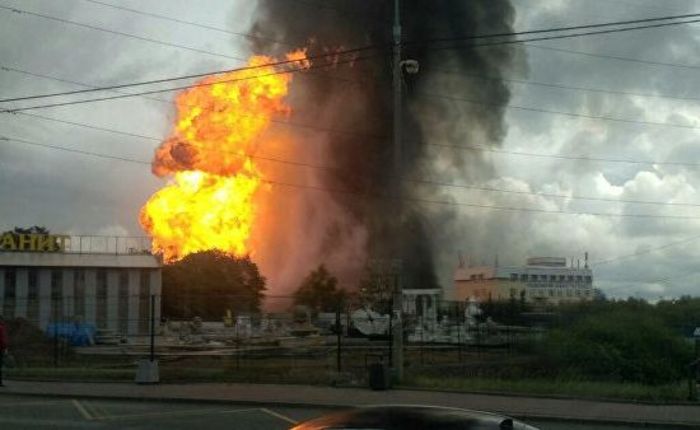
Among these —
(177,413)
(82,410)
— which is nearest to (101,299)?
(82,410)

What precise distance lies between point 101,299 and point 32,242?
14.6 metres

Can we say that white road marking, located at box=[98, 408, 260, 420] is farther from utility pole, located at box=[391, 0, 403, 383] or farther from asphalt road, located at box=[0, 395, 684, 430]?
utility pole, located at box=[391, 0, 403, 383]

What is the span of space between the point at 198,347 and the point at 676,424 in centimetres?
3109

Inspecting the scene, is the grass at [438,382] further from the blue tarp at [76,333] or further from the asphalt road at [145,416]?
the blue tarp at [76,333]

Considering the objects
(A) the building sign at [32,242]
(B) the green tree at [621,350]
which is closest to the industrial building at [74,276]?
(A) the building sign at [32,242]

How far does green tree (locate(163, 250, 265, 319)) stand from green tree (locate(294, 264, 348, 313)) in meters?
5.03

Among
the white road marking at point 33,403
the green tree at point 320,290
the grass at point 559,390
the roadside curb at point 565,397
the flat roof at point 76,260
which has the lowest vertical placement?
the white road marking at point 33,403

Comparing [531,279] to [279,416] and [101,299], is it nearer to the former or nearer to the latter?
[101,299]

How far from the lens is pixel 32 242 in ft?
232

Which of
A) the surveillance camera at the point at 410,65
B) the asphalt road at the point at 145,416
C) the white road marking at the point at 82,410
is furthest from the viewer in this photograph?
the surveillance camera at the point at 410,65

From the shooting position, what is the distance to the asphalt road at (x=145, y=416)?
1406 cm

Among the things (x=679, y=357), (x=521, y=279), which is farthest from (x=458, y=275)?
(x=679, y=357)

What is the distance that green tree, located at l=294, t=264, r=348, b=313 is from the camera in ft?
266

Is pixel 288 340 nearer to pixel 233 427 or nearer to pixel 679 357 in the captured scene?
pixel 679 357
